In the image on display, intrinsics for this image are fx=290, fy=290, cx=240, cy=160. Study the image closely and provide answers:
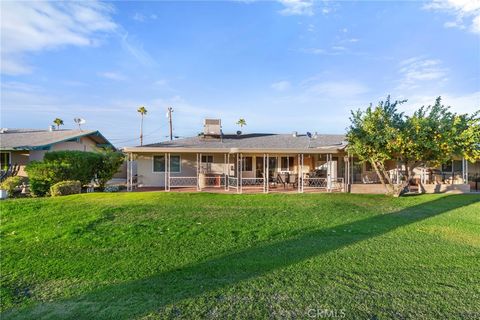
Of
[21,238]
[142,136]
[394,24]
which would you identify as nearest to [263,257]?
[21,238]

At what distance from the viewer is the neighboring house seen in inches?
650

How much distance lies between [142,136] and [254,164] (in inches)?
1143

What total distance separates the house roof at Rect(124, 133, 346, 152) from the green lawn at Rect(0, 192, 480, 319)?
5616 millimetres

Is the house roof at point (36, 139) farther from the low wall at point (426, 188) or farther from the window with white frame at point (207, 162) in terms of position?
the low wall at point (426, 188)

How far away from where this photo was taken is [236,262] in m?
5.65

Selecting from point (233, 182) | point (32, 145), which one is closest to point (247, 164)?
point (233, 182)

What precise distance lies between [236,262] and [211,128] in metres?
15.5

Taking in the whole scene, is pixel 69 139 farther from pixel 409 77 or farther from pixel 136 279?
pixel 409 77

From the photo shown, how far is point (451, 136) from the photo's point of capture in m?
13.2

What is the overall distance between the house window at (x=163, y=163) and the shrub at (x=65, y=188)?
473cm

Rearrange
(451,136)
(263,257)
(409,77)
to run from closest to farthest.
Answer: (263,257) → (451,136) → (409,77)

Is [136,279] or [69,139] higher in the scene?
[69,139]

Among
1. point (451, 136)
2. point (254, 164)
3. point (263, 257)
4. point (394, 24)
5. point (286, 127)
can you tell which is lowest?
point (263, 257)

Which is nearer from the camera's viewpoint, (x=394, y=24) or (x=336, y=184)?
(x=394, y=24)
